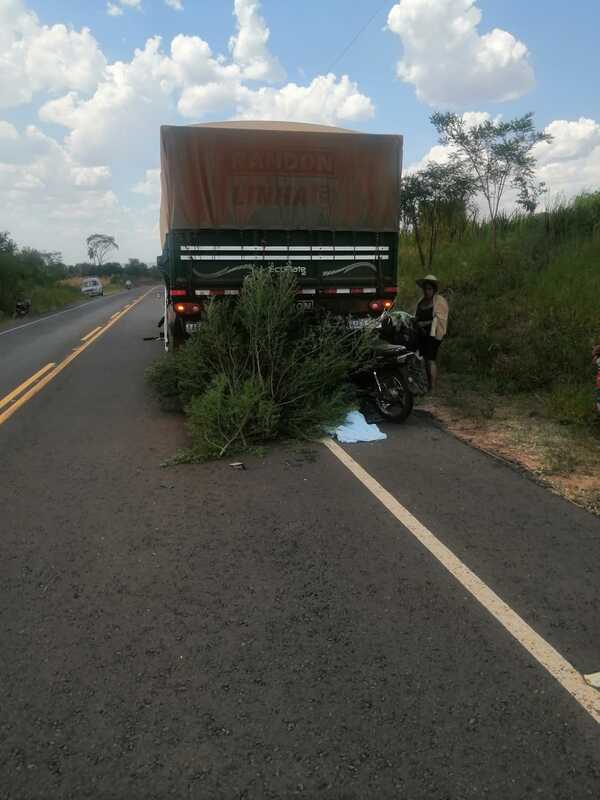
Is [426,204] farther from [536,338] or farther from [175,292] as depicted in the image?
[175,292]

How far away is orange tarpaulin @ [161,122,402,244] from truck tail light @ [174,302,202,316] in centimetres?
101

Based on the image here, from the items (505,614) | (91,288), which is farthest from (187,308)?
(91,288)

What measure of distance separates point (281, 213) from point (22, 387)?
5069mm

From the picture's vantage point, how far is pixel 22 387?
991 centimetres

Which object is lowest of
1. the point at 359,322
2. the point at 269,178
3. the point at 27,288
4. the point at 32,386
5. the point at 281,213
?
the point at 27,288

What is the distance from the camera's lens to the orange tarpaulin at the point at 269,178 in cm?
811

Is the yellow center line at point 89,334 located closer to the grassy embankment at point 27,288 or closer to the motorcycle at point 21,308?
the grassy embankment at point 27,288

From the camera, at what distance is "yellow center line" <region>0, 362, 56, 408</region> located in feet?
28.9

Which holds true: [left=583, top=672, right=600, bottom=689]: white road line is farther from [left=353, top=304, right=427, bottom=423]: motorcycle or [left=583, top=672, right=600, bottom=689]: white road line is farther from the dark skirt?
the dark skirt

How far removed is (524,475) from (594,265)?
6813mm

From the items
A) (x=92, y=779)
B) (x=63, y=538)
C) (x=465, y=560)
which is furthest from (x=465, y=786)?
(x=63, y=538)

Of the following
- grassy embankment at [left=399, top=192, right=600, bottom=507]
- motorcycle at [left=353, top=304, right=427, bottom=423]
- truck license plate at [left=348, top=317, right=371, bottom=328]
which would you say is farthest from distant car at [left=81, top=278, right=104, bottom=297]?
motorcycle at [left=353, top=304, right=427, bottom=423]

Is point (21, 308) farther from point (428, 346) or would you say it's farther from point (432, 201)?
point (428, 346)

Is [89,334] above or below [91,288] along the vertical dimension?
above
